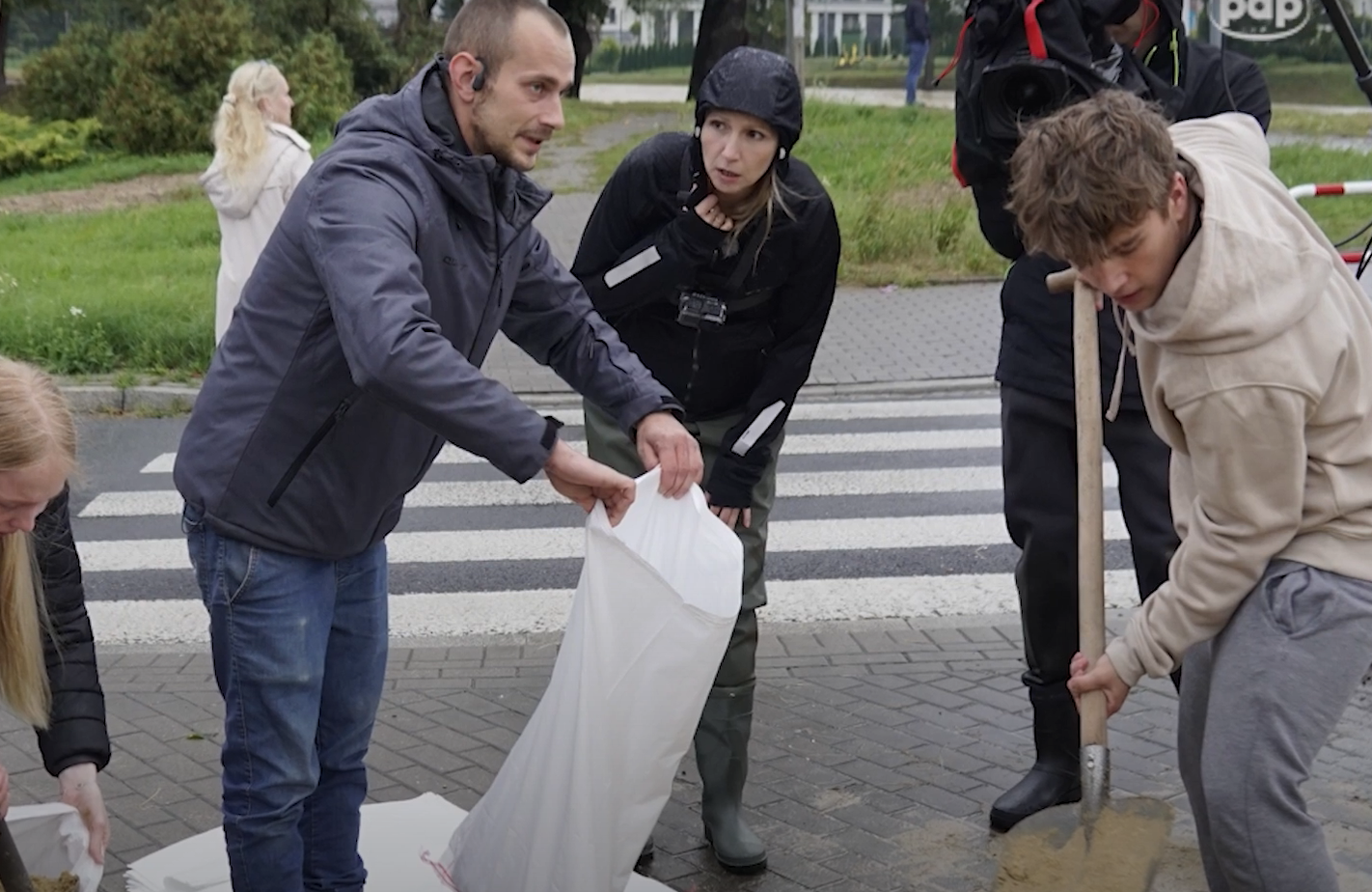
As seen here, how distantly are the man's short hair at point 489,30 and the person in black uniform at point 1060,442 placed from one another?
1.52 meters

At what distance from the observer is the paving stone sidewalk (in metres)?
4.12

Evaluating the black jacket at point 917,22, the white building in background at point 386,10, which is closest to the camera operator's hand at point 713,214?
the black jacket at point 917,22

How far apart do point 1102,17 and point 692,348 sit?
123 cm

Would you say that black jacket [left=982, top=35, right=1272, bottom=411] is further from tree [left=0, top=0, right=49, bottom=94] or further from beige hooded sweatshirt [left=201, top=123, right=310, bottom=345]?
tree [left=0, top=0, right=49, bottom=94]

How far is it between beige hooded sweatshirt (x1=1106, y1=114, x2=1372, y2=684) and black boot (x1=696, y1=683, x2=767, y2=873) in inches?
54.4

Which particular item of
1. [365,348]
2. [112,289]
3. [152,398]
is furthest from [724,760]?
[112,289]

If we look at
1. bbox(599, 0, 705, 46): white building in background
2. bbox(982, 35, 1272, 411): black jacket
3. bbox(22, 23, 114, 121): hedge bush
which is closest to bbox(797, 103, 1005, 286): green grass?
bbox(982, 35, 1272, 411): black jacket

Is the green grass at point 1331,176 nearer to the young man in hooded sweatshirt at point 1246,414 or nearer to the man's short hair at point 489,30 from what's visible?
the young man in hooded sweatshirt at point 1246,414

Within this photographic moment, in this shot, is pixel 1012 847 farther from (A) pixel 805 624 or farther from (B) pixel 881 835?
(A) pixel 805 624

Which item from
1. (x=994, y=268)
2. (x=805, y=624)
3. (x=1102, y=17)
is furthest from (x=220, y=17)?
(x=1102, y=17)

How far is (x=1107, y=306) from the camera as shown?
4074 mm

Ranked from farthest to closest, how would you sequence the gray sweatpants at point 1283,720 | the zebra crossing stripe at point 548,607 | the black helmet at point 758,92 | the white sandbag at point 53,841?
the zebra crossing stripe at point 548,607 < the black helmet at point 758,92 < the white sandbag at point 53,841 < the gray sweatpants at point 1283,720

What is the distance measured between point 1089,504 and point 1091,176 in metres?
0.91

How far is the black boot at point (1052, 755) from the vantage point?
4.29m
